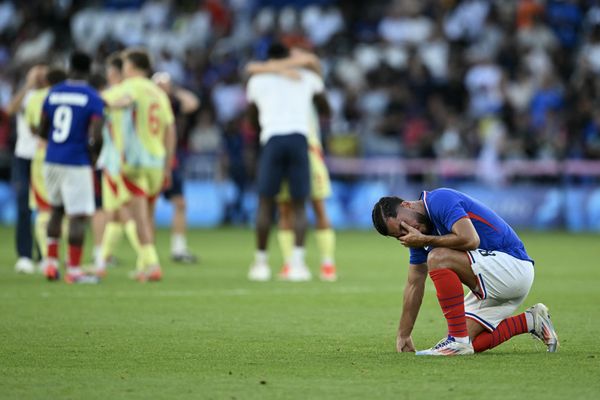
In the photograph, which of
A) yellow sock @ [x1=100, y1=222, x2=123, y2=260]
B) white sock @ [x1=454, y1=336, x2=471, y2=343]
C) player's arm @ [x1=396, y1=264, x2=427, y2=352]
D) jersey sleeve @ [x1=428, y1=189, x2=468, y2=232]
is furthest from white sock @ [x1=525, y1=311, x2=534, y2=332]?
yellow sock @ [x1=100, y1=222, x2=123, y2=260]

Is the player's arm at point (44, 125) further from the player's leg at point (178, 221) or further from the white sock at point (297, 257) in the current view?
the player's leg at point (178, 221)

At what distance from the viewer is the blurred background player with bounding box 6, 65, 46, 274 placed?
592 inches

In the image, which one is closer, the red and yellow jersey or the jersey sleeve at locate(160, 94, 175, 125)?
the red and yellow jersey

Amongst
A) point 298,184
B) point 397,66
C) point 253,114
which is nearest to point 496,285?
point 298,184

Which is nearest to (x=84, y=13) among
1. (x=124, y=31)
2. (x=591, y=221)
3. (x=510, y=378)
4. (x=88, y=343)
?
(x=124, y=31)

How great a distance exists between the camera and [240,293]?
41.7 feet

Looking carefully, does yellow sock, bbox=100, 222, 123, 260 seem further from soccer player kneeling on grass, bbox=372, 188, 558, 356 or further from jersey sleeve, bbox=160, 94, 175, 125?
soccer player kneeling on grass, bbox=372, 188, 558, 356

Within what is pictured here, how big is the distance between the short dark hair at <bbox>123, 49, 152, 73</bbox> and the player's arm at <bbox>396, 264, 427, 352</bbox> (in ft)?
21.6

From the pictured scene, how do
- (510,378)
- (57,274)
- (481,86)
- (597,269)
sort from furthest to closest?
1. (481,86)
2. (597,269)
3. (57,274)
4. (510,378)

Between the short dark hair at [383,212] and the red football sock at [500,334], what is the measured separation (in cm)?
106

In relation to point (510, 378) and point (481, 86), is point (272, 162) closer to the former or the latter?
point (510, 378)

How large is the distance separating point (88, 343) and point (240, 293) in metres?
4.09

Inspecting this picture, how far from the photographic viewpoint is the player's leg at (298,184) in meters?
14.1

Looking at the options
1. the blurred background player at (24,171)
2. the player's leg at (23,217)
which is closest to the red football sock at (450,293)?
the blurred background player at (24,171)
